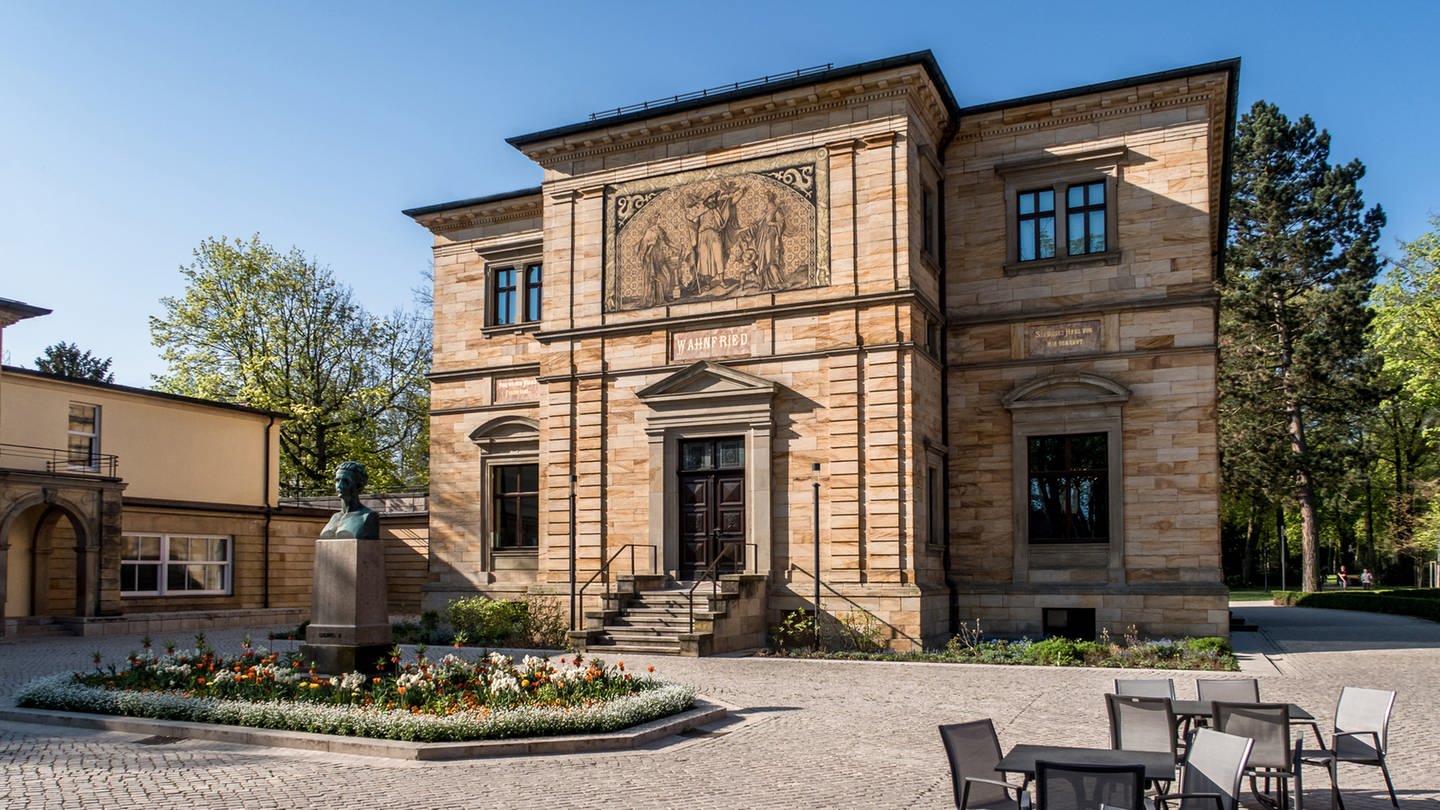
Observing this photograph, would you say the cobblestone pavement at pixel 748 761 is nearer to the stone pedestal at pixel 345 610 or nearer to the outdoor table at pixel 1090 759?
the outdoor table at pixel 1090 759

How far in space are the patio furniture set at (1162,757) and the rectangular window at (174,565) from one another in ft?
94.8

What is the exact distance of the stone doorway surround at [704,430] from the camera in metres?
24.5

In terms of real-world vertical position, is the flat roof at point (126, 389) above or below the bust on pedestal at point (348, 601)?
above

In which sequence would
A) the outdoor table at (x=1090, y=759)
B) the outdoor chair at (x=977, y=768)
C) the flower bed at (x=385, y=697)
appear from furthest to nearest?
the flower bed at (x=385, y=697) < the outdoor chair at (x=977, y=768) < the outdoor table at (x=1090, y=759)

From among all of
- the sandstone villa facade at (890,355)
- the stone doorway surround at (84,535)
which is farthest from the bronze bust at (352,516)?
the stone doorway surround at (84,535)

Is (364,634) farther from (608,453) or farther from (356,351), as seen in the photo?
(356,351)

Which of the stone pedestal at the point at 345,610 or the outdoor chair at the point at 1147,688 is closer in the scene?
the outdoor chair at the point at 1147,688

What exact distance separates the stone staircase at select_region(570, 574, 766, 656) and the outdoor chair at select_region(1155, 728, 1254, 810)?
14.3 m

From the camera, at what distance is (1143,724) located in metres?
9.05

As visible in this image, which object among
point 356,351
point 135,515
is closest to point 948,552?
point 135,515

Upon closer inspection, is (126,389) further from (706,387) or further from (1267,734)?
(1267,734)

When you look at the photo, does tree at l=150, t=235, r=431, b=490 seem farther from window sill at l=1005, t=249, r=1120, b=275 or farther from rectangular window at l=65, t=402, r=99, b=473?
window sill at l=1005, t=249, r=1120, b=275

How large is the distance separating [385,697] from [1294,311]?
43.6 m

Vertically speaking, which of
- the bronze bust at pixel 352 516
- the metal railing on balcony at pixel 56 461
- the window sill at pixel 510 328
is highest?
the window sill at pixel 510 328
